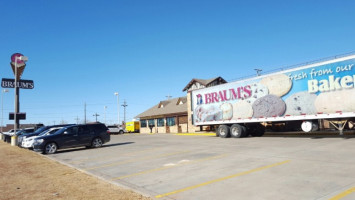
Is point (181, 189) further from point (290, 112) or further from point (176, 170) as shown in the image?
point (290, 112)

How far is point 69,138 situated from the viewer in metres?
17.9

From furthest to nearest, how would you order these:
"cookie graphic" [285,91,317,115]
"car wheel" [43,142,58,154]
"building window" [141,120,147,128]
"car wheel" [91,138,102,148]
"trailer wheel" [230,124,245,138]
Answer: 1. "building window" [141,120,147,128]
2. "trailer wheel" [230,124,245,138]
3. "car wheel" [91,138,102,148]
4. "car wheel" [43,142,58,154]
5. "cookie graphic" [285,91,317,115]

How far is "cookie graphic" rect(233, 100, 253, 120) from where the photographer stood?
19.8 meters

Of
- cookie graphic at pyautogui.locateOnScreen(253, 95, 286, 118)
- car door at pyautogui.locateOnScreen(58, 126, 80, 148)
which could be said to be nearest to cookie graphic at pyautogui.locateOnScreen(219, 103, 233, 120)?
cookie graphic at pyautogui.locateOnScreen(253, 95, 286, 118)

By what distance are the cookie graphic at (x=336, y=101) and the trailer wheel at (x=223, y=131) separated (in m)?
7.10

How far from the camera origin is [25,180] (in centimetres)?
820

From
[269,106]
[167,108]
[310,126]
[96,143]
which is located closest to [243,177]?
[310,126]

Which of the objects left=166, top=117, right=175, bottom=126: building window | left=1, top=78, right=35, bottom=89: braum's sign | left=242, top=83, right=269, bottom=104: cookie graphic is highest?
left=1, top=78, right=35, bottom=89: braum's sign

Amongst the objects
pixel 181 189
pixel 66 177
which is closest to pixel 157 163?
pixel 66 177

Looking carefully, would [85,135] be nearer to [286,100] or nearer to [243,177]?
[286,100]

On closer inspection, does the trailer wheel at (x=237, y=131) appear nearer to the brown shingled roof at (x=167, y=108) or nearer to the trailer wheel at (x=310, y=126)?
the trailer wheel at (x=310, y=126)

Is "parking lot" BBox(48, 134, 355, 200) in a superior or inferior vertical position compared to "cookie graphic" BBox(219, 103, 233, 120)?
inferior

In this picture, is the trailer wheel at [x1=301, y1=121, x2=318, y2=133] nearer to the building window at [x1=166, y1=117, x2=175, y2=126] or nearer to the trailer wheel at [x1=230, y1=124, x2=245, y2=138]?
the trailer wheel at [x1=230, y1=124, x2=245, y2=138]

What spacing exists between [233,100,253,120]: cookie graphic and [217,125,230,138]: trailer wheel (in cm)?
119
